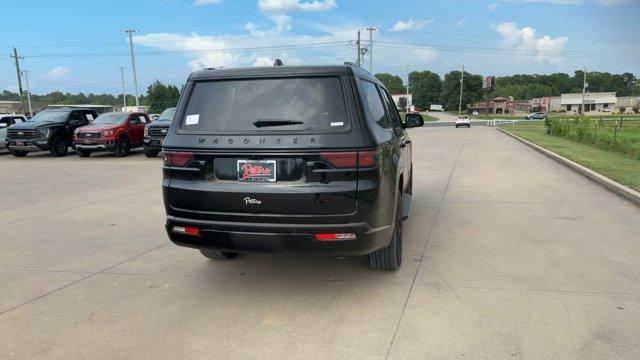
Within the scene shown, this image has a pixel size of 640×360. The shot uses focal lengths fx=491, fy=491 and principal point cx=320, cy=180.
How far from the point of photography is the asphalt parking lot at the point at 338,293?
3.33m

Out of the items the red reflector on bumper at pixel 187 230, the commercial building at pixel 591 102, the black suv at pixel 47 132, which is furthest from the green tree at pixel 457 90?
the red reflector on bumper at pixel 187 230

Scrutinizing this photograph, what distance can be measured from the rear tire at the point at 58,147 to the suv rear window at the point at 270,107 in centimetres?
1679

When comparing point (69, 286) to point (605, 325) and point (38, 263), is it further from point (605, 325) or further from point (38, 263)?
point (605, 325)

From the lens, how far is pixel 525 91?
172 meters

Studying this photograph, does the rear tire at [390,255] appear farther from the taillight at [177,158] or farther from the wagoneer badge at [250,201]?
the taillight at [177,158]

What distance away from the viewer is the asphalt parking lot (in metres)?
3.33

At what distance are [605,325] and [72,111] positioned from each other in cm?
2008

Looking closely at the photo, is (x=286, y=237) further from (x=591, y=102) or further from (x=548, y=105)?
(x=548, y=105)

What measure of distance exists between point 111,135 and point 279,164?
1561 cm

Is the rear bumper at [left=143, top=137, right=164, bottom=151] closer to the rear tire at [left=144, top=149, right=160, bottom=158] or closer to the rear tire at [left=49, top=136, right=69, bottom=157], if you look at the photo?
the rear tire at [left=144, top=149, right=160, bottom=158]

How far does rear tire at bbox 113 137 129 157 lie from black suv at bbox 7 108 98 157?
7.61ft

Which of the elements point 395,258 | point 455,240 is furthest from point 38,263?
point 455,240

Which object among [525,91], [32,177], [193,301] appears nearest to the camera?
[193,301]

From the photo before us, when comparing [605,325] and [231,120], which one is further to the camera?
[231,120]
